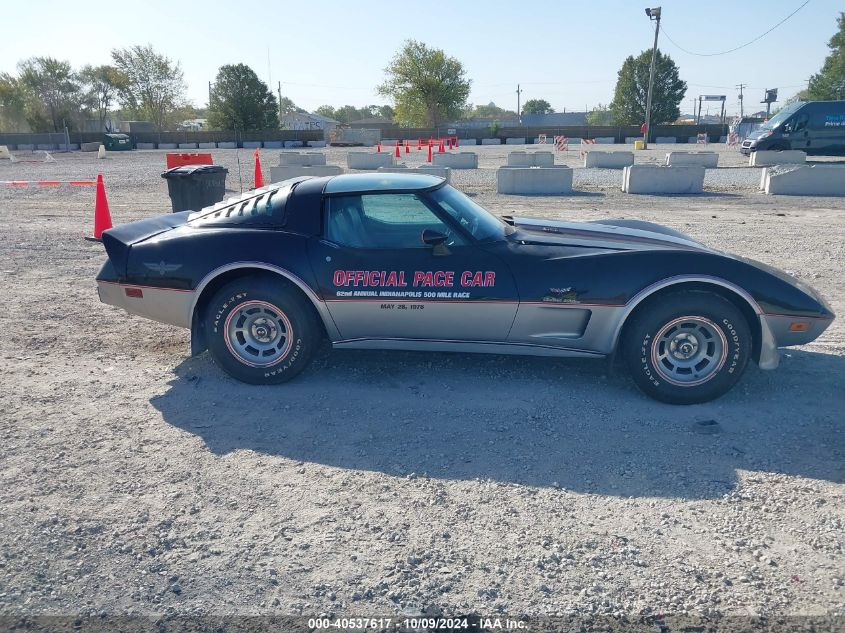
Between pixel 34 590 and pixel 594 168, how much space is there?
22.4m

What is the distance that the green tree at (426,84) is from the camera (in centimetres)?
8131

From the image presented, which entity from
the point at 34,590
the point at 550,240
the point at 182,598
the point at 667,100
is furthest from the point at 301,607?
the point at 667,100

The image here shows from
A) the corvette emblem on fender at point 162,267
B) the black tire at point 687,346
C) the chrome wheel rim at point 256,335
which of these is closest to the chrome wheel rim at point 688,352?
the black tire at point 687,346

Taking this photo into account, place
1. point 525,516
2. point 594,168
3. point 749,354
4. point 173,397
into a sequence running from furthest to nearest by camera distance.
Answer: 1. point 594,168
2. point 173,397
3. point 749,354
4. point 525,516

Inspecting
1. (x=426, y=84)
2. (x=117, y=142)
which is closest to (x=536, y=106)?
(x=426, y=84)

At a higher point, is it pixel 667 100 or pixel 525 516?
pixel 667 100

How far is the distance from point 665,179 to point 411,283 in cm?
1311

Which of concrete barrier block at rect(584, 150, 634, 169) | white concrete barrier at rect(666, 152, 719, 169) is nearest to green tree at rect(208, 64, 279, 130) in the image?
concrete barrier block at rect(584, 150, 634, 169)

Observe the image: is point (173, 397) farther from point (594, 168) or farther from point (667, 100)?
point (667, 100)

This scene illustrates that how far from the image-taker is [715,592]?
8.42ft

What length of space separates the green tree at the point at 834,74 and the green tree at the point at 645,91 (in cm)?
1388

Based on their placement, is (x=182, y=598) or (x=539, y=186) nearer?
(x=182, y=598)

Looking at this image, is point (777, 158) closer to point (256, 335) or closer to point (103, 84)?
point (256, 335)

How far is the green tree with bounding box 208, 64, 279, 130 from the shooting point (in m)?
64.6
